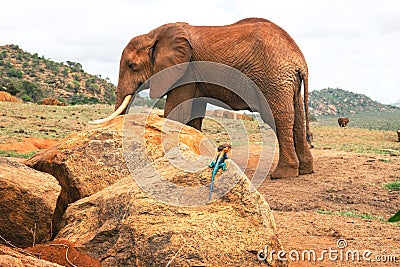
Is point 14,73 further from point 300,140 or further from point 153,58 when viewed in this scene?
point 300,140

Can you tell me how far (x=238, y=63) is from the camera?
816 centimetres

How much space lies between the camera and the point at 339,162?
9961mm

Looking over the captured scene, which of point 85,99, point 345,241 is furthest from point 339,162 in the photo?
point 85,99

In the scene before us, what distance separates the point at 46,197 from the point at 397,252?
3144 mm

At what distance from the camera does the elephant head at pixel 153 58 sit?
829cm

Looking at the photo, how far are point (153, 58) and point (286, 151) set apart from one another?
2935mm

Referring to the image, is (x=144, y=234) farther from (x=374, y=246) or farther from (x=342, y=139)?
(x=342, y=139)

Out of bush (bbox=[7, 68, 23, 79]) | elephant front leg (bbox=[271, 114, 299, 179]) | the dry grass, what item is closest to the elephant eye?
elephant front leg (bbox=[271, 114, 299, 179])

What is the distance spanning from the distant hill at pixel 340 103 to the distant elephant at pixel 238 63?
241ft

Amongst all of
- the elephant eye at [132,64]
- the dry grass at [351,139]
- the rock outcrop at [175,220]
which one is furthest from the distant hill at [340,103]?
the rock outcrop at [175,220]

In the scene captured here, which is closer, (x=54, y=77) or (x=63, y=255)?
(x=63, y=255)

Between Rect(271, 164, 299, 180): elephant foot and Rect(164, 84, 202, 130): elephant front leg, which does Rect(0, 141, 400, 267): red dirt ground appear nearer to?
Rect(271, 164, 299, 180): elephant foot

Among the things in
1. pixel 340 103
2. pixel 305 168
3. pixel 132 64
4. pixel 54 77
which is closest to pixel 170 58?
pixel 132 64

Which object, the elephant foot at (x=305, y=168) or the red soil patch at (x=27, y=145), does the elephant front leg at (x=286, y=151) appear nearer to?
the elephant foot at (x=305, y=168)
